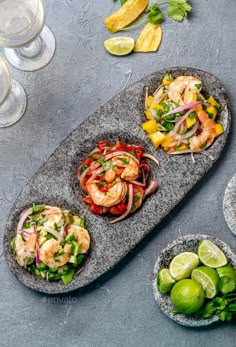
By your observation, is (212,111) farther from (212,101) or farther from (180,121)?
(180,121)

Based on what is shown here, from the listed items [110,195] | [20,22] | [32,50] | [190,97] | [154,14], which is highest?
[20,22]

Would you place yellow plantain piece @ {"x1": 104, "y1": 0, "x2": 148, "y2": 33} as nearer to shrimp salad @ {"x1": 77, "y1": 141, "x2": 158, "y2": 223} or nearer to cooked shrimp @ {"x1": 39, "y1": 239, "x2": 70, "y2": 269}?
shrimp salad @ {"x1": 77, "y1": 141, "x2": 158, "y2": 223}

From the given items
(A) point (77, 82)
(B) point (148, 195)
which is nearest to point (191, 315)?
(B) point (148, 195)

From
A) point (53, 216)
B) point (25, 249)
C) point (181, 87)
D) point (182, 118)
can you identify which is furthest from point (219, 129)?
point (25, 249)

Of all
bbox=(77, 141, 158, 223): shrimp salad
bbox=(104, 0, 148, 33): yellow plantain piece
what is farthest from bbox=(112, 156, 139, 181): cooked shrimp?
bbox=(104, 0, 148, 33): yellow plantain piece

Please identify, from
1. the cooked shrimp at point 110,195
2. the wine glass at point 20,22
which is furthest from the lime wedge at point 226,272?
the wine glass at point 20,22
